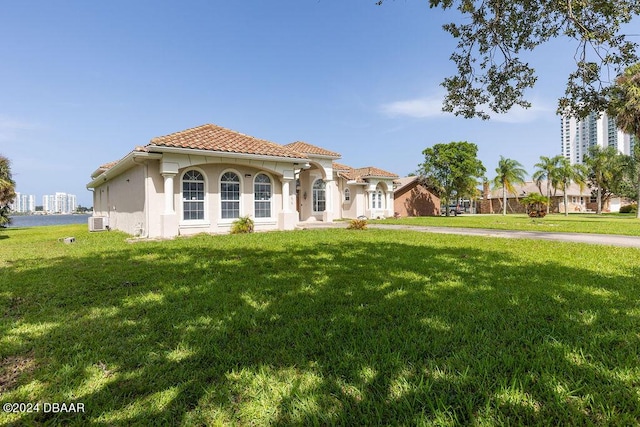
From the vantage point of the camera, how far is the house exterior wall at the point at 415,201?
34.8 metres

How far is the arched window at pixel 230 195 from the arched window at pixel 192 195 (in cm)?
91

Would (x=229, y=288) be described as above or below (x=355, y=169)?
below

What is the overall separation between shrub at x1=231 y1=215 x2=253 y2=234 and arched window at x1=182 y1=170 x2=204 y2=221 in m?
1.53

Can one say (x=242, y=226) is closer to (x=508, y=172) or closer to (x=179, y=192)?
(x=179, y=192)

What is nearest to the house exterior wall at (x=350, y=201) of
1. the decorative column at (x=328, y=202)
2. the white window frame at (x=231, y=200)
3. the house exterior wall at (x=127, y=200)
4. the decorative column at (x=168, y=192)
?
the decorative column at (x=328, y=202)

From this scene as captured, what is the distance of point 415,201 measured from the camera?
36281 millimetres

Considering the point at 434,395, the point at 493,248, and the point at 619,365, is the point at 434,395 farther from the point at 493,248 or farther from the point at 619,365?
the point at 493,248

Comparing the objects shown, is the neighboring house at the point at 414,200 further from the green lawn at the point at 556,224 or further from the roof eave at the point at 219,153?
the roof eave at the point at 219,153

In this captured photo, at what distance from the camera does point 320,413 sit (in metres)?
2.11

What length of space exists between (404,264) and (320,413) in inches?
200

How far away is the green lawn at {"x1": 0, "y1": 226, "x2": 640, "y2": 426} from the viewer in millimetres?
2168

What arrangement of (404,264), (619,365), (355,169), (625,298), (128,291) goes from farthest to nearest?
(355,169), (404,264), (128,291), (625,298), (619,365)

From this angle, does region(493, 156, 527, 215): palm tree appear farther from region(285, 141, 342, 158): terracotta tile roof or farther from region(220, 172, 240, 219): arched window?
region(220, 172, 240, 219): arched window

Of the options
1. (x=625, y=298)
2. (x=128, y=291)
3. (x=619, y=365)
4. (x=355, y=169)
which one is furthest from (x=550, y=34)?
(x=355, y=169)
